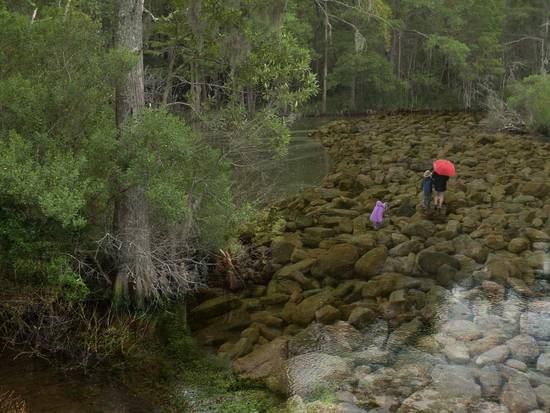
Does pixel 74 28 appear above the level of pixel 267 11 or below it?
below

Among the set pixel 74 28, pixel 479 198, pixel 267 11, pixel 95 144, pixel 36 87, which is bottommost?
pixel 479 198

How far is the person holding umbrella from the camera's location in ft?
47.2

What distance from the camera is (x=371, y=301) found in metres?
10.1

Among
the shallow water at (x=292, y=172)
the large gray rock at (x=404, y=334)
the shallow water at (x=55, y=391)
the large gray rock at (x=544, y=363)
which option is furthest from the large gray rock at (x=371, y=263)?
the shallow water at (x=55, y=391)

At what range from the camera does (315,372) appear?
307 inches

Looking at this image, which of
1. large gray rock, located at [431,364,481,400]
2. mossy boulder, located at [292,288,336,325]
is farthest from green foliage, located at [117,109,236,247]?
large gray rock, located at [431,364,481,400]

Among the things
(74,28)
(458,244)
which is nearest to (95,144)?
→ (74,28)

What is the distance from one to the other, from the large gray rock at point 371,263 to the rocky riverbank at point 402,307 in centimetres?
3

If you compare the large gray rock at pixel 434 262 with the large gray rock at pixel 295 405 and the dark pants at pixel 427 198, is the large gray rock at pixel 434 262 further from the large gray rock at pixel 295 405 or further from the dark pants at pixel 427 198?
the large gray rock at pixel 295 405

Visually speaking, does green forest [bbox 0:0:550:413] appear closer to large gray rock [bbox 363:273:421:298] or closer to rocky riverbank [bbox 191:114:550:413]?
rocky riverbank [bbox 191:114:550:413]

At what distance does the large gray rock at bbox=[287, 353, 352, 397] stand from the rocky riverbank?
2cm

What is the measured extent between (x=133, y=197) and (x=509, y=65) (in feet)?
145

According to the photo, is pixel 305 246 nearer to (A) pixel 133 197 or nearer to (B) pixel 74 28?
(A) pixel 133 197

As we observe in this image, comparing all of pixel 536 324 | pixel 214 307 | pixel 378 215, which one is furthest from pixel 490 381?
pixel 378 215
